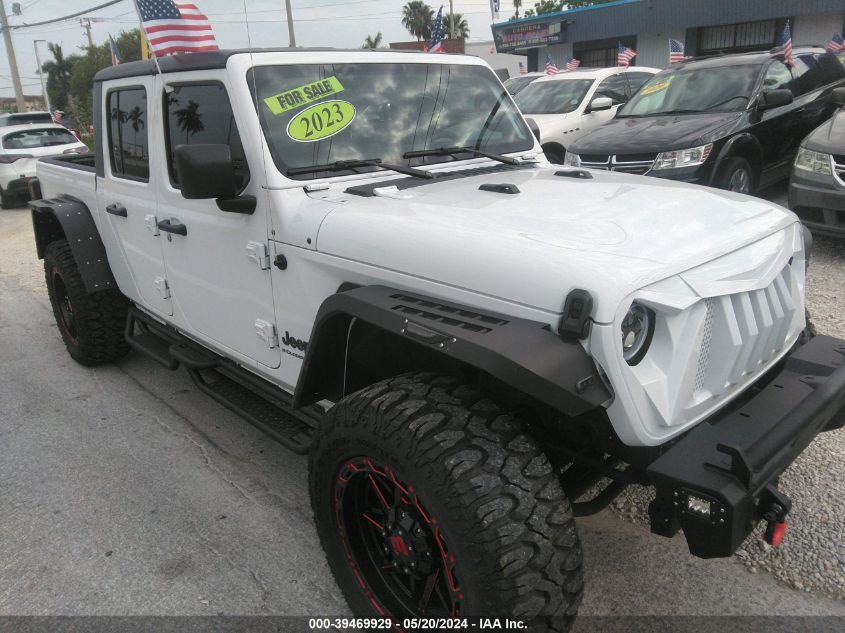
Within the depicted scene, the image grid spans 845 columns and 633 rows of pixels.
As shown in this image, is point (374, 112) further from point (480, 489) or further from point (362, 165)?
point (480, 489)

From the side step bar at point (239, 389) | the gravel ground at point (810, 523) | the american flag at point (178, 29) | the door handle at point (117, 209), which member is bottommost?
the gravel ground at point (810, 523)

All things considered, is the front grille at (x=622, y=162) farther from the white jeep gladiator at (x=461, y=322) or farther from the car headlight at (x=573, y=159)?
the white jeep gladiator at (x=461, y=322)

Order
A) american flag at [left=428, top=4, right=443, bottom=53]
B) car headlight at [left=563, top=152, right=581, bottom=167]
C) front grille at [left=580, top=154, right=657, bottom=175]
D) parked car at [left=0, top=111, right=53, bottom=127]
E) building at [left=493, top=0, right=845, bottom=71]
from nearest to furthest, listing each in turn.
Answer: front grille at [left=580, top=154, right=657, bottom=175]
car headlight at [left=563, top=152, right=581, bottom=167]
american flag at [left=428, top=4, right=443, bottom=53]
parked car at [left=0, top=111, right=53, bottom=127]
building at [left=493, top=0, right=845, bottom=71]

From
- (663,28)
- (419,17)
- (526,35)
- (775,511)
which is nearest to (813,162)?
(775,511)

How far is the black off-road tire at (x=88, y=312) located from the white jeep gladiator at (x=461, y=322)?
3.84 ft

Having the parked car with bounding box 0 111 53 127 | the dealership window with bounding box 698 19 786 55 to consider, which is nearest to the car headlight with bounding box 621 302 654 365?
the parked car with bounding box 0 111 53 127

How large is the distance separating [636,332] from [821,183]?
5064 millimetres

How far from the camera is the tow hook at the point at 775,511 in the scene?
187 centimetres

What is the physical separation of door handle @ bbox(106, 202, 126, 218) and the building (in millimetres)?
22639

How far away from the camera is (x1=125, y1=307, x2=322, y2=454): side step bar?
289 cm

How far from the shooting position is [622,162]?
6.76 meters

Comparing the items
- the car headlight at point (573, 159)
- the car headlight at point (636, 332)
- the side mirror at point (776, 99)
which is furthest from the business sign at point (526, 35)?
the car headlight at point (636, 332)

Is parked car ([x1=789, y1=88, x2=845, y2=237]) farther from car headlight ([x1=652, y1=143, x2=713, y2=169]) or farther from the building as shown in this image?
the building

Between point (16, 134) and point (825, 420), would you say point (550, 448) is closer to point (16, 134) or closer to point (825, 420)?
point (825, 420)
